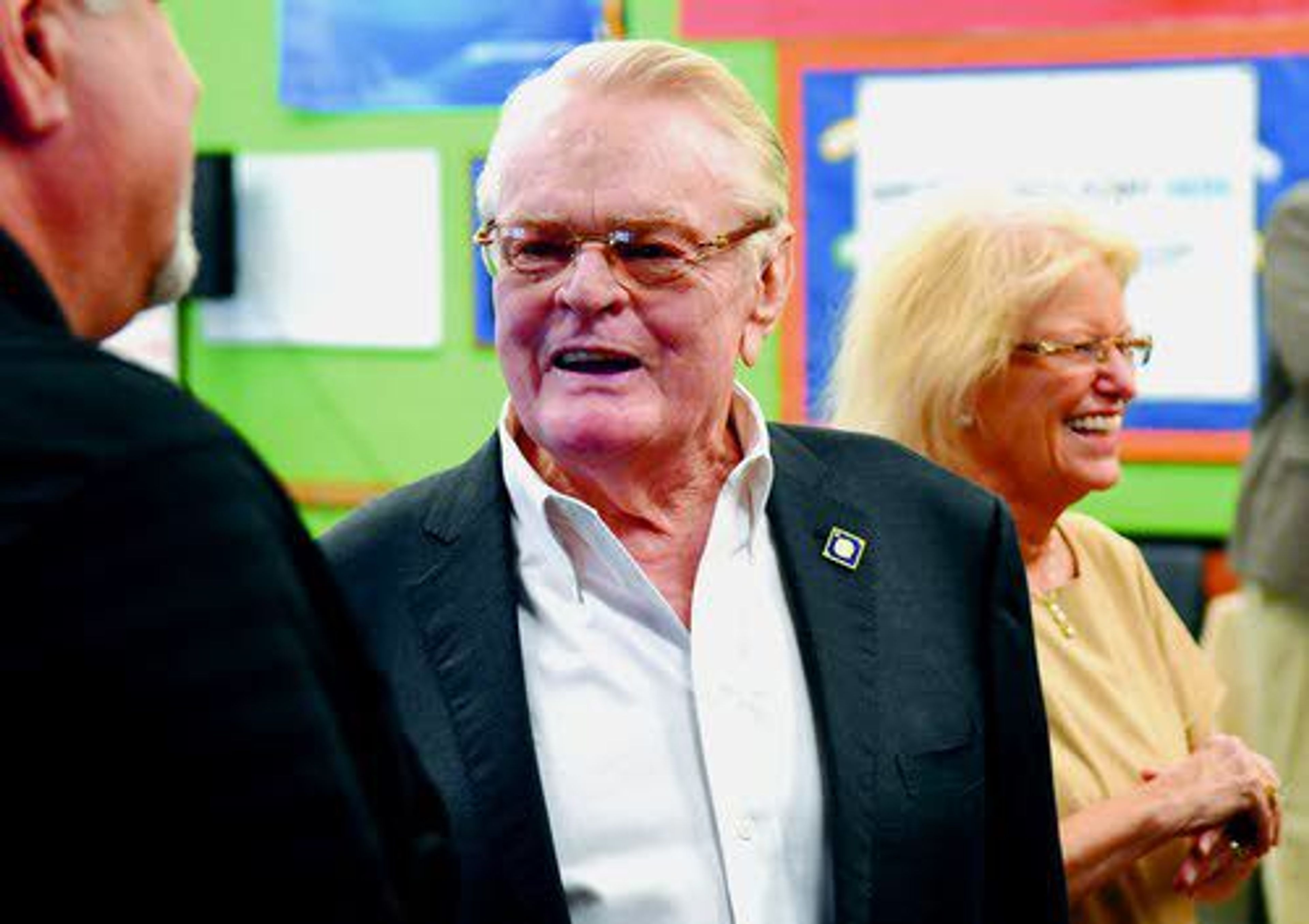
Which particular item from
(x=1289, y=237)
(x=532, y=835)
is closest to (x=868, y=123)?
(x=1289, y=237)

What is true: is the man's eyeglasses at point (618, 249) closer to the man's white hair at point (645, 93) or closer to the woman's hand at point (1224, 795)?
the man's white hair at point (645, 93)

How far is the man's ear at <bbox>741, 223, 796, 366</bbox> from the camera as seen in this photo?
1.75 m

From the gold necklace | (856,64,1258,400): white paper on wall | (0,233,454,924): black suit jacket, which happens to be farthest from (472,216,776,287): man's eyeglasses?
(856,64,1258,400): white paper on wall

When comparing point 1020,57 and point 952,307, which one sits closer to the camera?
point 952,307

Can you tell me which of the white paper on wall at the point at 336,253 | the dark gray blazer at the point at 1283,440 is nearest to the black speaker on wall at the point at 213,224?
the white paper on wall at the point at 336,253

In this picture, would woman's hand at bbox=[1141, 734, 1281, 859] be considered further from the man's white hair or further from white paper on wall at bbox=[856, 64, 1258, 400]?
white paper on wall at bbox=[856, 64, 1258, 400]

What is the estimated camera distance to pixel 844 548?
1.68 m

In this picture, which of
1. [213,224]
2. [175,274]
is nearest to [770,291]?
[175,274]

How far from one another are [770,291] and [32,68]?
104 centimetres

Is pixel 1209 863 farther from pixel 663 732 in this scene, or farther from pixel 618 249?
pixel 618 249

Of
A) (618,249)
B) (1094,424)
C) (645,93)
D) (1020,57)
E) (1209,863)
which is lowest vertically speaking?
(1209,863)

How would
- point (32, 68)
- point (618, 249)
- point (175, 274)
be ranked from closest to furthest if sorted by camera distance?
point (32, 68) → point (175, 274) → point (618, 249)

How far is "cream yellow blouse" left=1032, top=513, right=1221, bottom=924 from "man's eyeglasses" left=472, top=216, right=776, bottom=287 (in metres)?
0.62

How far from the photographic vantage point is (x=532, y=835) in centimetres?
144
